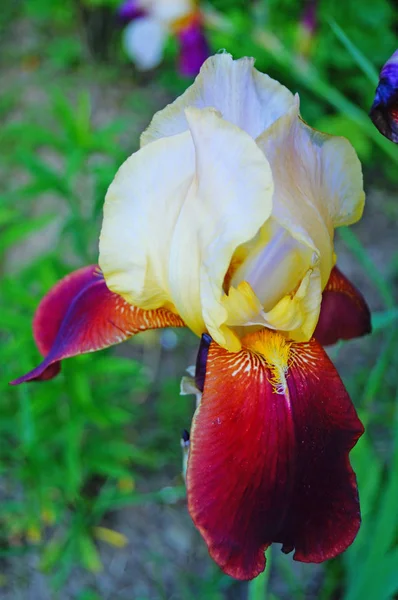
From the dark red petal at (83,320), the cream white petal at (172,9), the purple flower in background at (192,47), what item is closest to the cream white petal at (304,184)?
the dark red petal at (83,320)

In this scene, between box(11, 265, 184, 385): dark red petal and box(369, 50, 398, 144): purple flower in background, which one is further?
box(11, 265, 184, 385): dark red petal

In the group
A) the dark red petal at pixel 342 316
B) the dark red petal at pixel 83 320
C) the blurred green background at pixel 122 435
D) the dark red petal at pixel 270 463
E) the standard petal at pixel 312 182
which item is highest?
the standard petal at pixel 312 182

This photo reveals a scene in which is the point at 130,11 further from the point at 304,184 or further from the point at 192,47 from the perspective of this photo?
the point at 304,184

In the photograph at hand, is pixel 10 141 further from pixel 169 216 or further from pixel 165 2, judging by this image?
pixel 169 216

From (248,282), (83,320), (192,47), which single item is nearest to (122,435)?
(83,320)

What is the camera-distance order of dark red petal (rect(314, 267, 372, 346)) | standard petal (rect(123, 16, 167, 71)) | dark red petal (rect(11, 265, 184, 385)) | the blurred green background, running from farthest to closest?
standard petal (rect(123, 16, 167, 71)) → the blurred green background → dark red petal (rect(314, 267, 372, 346)) → dark red petal (rect(11, 265, 184, 385))

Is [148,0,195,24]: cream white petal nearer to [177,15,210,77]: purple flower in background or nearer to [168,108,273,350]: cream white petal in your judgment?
[177,15,210,77]: purple flower in background

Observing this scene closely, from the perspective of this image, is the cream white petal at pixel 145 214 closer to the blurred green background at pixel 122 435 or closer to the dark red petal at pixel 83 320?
the dark red petal at pixel 83 320

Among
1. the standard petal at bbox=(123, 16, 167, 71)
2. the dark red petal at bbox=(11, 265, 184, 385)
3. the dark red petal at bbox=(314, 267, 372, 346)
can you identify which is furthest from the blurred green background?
the dark red petal at bbox=(11, 265, 184, 385)
